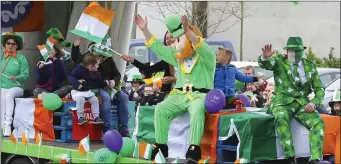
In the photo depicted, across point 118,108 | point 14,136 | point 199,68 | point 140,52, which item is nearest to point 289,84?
point 199,68

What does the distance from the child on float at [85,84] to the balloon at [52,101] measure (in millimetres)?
179

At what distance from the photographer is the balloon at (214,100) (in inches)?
293

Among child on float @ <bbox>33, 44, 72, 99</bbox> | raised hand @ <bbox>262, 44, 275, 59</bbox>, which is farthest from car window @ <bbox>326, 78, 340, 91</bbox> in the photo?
raised hand @ <bbox>262, 44, 275, 59</bbox>

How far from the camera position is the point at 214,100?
7.44 metres

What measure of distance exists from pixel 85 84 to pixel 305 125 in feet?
9.14

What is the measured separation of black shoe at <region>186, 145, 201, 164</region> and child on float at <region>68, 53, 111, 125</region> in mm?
2251

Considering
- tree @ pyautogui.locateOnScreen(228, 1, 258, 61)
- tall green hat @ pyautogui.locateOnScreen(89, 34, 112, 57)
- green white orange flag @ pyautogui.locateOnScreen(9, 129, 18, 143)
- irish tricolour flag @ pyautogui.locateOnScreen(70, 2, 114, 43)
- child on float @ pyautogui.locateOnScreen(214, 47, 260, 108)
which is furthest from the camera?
tree @ pyautogui.locateOnScreen(228, 1, 258, 61)

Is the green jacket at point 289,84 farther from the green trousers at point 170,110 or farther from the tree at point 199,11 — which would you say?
the tree at point 199,11

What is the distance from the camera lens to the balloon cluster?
25.0 ft

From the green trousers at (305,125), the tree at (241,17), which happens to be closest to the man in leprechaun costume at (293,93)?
the green trousers at (305,125)

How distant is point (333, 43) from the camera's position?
22750 mm

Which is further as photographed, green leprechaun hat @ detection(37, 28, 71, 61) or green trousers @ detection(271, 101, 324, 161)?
green leprechaun hat @ detection(37, 28, 71, 61)

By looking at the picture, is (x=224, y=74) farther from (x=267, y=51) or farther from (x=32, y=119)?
(x=32, y=119)

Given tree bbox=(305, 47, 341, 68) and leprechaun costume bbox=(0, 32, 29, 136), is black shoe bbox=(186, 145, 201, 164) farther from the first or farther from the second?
tree bbox=(305, 47, 341, 68)
